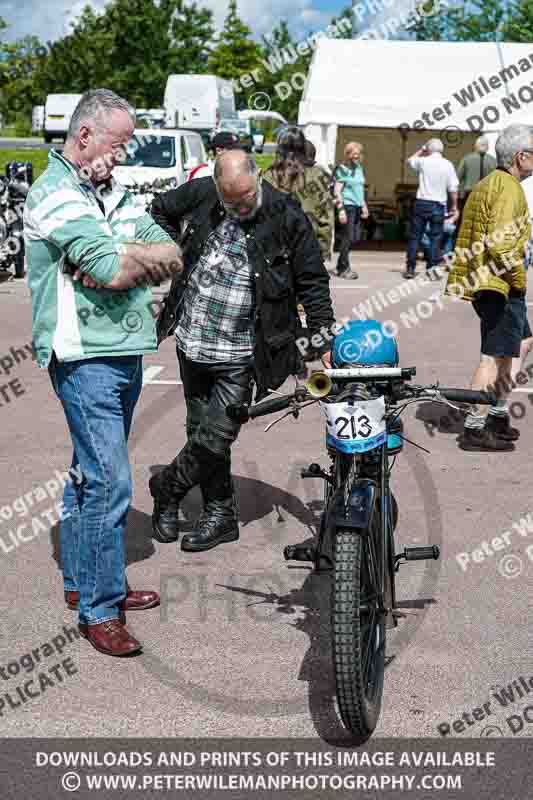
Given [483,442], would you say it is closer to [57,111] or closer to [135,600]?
[135,600]

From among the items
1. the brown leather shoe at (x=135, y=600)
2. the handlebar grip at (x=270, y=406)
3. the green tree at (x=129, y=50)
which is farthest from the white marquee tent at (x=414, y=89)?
the green tree at (x=129, y=50)

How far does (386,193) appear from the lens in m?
25.3

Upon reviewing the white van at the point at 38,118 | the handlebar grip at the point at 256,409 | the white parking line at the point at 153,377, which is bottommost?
the white parking line at the point at 153,377

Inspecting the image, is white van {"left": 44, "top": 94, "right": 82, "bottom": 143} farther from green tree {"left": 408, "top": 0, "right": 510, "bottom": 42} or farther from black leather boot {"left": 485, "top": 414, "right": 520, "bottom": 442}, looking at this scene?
black leather boot {"left": 485, "top": 414, "right": 520, "bottom": 442}

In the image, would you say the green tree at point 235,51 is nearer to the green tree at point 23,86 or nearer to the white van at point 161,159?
the green tree at point 23,86

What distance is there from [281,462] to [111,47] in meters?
49.5

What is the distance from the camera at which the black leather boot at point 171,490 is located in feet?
17.6

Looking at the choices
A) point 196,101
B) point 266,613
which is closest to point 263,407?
point 266,613

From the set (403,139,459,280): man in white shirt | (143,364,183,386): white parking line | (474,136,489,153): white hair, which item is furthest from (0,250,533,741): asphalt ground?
(474,136,489,153): white hair

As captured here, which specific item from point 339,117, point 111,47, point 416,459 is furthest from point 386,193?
point 111,47

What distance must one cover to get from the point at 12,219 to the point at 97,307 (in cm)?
1186

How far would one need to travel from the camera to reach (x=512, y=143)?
6.77 m

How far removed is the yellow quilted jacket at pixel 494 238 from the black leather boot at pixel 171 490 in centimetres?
249

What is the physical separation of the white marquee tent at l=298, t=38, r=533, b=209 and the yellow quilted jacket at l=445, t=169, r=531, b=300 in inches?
449
